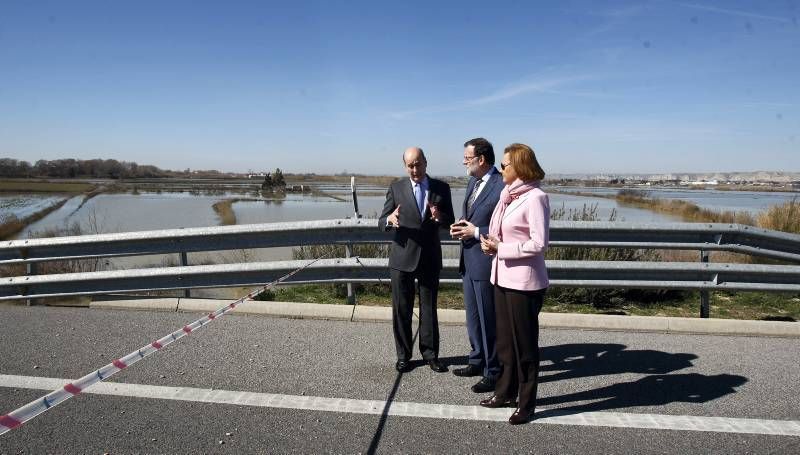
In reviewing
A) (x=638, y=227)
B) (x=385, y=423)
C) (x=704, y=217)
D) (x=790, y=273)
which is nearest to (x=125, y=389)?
(x=385, y=423)

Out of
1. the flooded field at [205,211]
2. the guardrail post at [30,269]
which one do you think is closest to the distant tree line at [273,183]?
the flooded field at [205,211]

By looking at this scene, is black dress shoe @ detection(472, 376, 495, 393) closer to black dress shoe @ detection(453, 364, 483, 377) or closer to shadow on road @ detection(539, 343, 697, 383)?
black dress shoe @ detection(453, 364, 483, 377)

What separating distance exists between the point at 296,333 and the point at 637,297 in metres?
4.23

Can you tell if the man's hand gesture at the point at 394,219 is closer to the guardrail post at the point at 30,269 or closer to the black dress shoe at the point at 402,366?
the black dress shoe at the point at 402,366

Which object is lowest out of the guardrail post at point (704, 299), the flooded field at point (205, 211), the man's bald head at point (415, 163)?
the flooded field at point (205, 211)

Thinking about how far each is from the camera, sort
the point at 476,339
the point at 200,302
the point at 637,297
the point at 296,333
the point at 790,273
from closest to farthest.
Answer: the point at 476,339 < the point at 296,333 < the point at 790,273 < the point at 200,302 < the point at 637,297

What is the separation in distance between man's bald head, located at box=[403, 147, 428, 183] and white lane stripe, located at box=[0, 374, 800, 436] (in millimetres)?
1831

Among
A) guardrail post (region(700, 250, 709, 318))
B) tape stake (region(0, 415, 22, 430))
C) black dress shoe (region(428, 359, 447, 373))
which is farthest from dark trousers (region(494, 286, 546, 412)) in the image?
guardrail post (region(700, 250, 709, 318))

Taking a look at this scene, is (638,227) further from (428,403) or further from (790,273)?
(428,403)

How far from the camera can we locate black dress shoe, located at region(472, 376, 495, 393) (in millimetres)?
3887

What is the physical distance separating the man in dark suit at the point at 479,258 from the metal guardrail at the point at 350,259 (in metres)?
1.40

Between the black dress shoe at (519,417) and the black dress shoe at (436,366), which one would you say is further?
the black dress shoe at (436,366)

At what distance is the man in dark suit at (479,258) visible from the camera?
13.2 ft

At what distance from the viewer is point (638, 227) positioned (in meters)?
5.55
